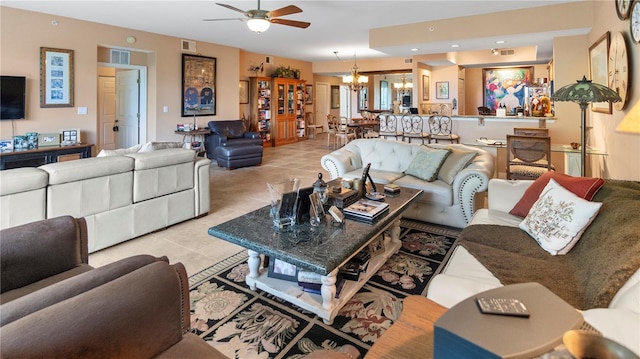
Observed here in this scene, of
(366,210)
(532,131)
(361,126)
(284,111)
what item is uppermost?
(284,111)

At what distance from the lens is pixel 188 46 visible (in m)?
7.66

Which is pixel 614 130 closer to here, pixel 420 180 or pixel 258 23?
pixel 420 180

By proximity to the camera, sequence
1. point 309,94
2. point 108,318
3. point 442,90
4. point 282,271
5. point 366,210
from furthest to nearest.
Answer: point 309,94, point 442,90, point 366,210, point 282,271, point 108,318

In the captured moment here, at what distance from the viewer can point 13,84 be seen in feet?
16.9

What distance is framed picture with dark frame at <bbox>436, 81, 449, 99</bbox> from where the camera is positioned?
407 inches

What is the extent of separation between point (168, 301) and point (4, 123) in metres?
6.03

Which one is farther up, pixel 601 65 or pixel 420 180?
pixel 601 65

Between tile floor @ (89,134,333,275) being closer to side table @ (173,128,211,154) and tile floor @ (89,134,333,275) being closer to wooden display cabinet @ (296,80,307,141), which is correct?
side table @ (173,128,211,154)

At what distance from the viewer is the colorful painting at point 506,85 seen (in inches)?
424

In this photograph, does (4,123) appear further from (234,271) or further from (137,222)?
(234,271)

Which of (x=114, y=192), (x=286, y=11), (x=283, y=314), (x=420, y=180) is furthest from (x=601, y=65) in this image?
(x=114, y=192)

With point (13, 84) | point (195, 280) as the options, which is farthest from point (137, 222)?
point (13, 84)

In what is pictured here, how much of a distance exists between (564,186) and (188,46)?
24.9ft

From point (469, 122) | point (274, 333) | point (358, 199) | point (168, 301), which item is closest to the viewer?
point (168, 301)
